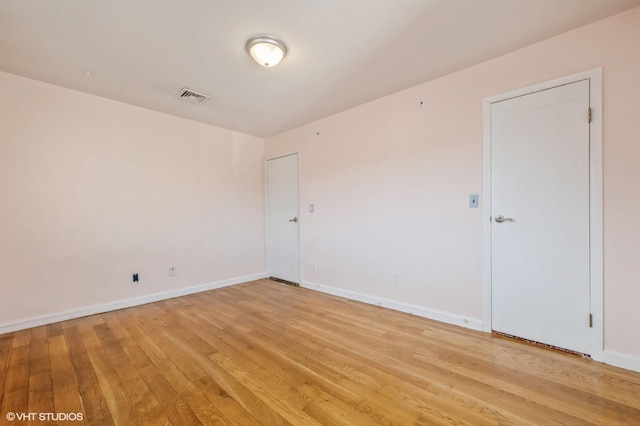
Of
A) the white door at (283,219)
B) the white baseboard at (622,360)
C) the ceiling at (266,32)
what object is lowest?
the white baseboard at (622,360)

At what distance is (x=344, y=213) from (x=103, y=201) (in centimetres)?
293

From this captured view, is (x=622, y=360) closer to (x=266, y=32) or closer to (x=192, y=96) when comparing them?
(x=266, y=32)

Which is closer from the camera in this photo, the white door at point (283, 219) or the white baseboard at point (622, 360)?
the white baseboard at point (622, 360)

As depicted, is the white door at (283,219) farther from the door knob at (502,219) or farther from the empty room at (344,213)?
the door knob at (502,219)

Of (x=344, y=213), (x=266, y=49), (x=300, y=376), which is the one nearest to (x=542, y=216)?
(x=344, y=213)

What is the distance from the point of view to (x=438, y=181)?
2.71 m

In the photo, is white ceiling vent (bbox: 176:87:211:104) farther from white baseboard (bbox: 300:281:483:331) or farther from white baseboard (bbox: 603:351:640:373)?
white baseboard (bbox: 603:351:640:373)

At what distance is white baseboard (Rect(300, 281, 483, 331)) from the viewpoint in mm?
2512

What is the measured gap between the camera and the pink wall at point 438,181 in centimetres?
184

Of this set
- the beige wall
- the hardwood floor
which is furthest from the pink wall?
the beige wall

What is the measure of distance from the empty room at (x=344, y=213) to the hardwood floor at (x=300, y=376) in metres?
0.02

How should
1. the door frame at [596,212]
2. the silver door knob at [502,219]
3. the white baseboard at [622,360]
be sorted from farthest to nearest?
the silver door knob at [502,219] → the door frame at [596,212] → the white baseboard at [622,360]

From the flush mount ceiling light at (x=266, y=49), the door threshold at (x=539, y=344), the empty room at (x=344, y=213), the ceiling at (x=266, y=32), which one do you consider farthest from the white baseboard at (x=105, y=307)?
the door threshold at (x=539, y=344)

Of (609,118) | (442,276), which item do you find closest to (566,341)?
(442,276)
